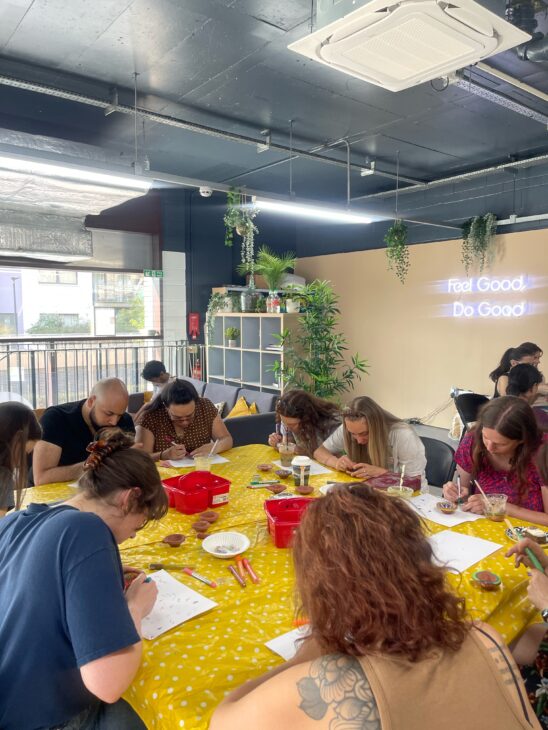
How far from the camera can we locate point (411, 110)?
4.91 m

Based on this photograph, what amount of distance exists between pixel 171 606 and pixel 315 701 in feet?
2.30

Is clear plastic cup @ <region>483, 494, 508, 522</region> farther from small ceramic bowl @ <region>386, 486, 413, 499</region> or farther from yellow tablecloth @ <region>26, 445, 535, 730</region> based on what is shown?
small ceramic bowl @ <region>386, 486, 413, 499</region>

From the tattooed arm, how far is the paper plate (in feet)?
2.66

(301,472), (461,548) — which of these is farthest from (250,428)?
(461,548)

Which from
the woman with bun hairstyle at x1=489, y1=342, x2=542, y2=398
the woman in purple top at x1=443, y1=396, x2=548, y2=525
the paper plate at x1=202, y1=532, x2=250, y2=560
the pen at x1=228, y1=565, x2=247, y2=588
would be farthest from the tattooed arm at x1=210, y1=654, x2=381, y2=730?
the woman with bun hairstyle at x1=489, y1=342, x2=542, y2=398

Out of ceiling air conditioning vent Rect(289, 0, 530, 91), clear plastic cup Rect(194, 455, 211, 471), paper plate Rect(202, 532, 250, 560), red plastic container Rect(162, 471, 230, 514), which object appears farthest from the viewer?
clear plastic cup Rect(194, 455, 211, 471)

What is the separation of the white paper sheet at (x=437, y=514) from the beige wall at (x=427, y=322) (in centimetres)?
515

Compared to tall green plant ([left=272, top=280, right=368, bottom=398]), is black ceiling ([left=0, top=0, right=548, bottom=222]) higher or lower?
higher

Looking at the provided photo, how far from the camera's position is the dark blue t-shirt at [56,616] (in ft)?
3.59

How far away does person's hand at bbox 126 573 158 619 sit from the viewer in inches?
53.0

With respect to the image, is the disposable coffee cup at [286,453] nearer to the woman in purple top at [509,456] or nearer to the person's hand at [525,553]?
the woman in purple top at [509,456]

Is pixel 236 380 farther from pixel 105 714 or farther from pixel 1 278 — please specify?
pixel 105 714

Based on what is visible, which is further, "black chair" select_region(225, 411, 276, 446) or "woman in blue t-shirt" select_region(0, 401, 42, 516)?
"black chair" select_region(225, 411, 276, 446)

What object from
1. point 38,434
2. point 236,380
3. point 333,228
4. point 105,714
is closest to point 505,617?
point 105,714
